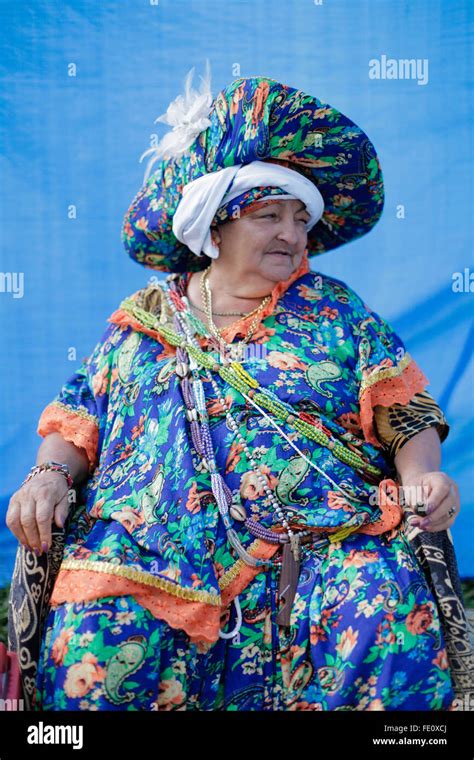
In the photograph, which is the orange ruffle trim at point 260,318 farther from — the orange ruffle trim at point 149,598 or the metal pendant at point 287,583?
the orange ruffle trim at point 149,598

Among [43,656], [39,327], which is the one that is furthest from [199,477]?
[39,327]

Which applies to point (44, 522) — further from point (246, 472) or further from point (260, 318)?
point (260, 318)

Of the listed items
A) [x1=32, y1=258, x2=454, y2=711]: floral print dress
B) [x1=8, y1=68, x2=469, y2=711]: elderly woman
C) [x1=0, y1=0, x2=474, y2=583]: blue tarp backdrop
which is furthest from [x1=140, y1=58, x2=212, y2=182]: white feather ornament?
[x1=0, y1=0, x2=474, y2=583]: blue tarp backdrop

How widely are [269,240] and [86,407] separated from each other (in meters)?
0.69

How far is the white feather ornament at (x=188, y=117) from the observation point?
2.85m

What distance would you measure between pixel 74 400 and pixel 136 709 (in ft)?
3.17

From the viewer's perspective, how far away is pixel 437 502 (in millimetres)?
2365

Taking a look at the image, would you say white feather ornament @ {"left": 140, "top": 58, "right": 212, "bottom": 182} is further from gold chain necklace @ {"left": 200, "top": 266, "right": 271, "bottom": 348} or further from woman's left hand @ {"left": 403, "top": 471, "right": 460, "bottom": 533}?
Answer: woman's left hand @ {"left": 403, "top": 471, "right": 460, "bottom": 533}

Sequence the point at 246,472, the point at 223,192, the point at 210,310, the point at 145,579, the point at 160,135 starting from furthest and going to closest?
the point at 160,135 → the point at 210,310 → the point at 223,192 → the point at 246,472 → the point at 145,579

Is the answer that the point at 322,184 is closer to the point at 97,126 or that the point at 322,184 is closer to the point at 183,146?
the point at 183,146

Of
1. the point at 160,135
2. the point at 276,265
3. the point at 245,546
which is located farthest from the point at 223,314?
the point at 160,135

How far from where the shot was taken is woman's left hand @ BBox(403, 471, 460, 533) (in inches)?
92.9

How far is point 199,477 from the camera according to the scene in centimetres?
254

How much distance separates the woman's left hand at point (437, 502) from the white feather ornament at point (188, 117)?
1176 mm
